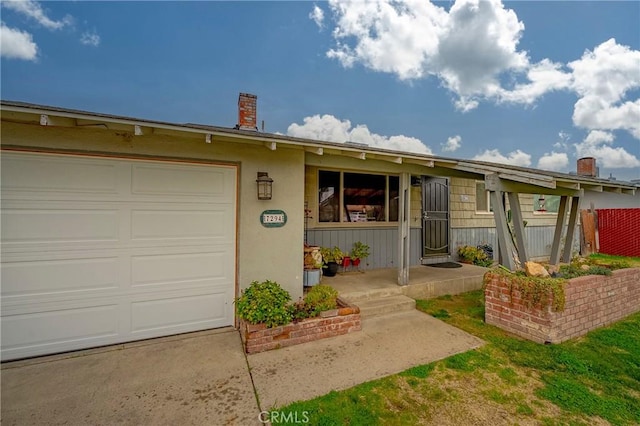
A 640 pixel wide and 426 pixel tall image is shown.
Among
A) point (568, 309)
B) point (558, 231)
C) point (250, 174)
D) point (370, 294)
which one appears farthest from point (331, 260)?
point (558, 231)

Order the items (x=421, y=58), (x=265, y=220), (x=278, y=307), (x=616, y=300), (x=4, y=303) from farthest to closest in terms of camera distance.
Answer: (x=421, y=58) → (x=616, y=300) → (x=265, y=220) → (x=278, y=307) → (x=4, y=303)

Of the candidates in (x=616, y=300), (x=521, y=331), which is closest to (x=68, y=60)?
(x=521, y=331)

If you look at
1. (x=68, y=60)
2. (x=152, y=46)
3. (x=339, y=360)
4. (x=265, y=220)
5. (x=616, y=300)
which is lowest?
(x=339, y=360)

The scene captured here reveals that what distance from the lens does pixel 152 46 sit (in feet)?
28.0

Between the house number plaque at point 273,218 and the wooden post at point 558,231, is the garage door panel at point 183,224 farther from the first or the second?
the wooden post at point 558,231

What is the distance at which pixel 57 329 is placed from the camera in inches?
119

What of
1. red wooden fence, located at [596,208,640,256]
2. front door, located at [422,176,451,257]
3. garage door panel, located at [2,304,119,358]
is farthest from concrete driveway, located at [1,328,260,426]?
red wooden fence, located at [596,208,640,256]

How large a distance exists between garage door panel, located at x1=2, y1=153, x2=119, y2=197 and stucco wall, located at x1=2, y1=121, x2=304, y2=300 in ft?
0.52

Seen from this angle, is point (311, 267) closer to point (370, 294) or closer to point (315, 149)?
point (370, 294)

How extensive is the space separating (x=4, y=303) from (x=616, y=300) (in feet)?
26.7

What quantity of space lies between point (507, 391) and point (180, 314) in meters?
3.76

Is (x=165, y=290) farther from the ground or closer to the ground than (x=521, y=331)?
farther from the ground

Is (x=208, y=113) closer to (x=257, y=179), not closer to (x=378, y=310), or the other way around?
(x=257, y=179)

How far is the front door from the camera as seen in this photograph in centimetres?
723
